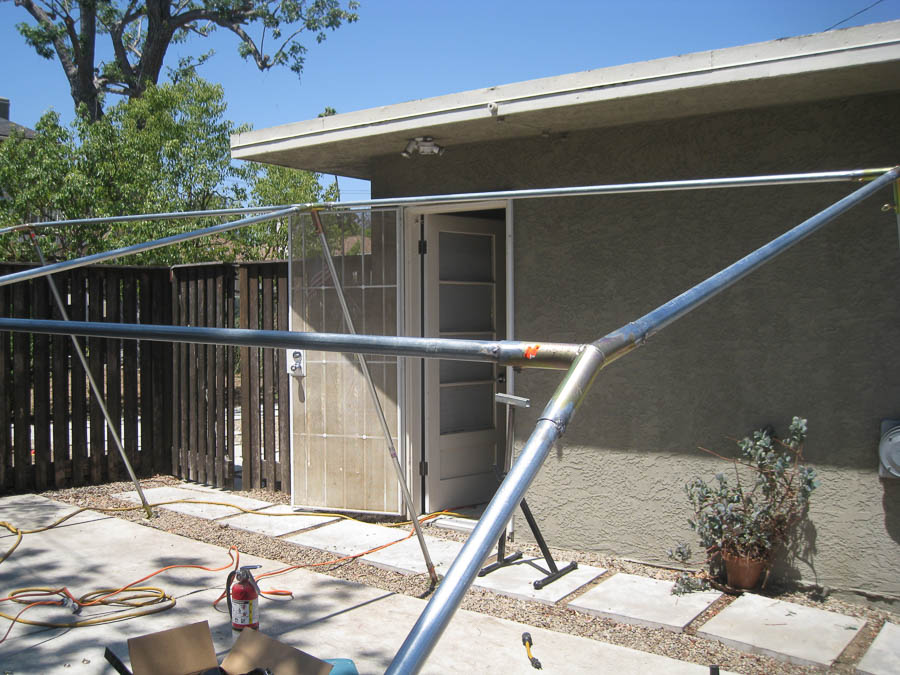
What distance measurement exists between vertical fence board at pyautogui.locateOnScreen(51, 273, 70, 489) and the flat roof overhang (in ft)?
8.98

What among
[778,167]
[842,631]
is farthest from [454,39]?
[842,631]

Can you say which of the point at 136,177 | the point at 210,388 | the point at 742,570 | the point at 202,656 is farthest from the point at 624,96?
the point at 136,177

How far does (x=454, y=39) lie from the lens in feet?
80.9

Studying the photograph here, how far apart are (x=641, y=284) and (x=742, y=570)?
1843mm

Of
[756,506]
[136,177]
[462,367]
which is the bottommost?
[756,506]

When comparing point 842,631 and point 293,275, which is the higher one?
point 293,275

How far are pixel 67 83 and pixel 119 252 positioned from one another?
70.5ft

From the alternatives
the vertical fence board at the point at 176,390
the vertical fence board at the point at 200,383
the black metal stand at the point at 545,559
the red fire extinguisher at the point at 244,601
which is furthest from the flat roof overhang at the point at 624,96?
the red fire extinguisher at the point at 244,601

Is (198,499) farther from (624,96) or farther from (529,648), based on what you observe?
(624,96)

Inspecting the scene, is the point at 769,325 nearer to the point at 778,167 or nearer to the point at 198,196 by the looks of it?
Answer: the point at 778,167

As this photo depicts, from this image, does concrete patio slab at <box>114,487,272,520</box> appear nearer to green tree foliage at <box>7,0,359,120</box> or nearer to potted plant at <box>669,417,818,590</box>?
potted plant at <box>669,417,818,590</box>

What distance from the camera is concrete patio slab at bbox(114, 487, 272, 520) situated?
664 cm

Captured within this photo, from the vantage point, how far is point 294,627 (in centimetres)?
419

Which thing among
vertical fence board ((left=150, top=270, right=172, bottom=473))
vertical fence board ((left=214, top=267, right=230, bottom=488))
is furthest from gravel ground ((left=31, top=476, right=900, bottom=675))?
vertical fence board ((left=150, top=270, right=172, bottom=473))
